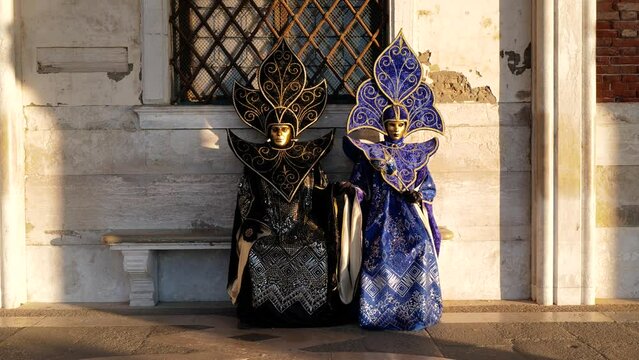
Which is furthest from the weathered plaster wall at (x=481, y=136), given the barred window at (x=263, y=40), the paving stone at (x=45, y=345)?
the paving stone at (x=45, y=345)

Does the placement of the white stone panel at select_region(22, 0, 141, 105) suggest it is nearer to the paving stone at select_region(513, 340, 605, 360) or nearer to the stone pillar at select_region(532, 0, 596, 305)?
the stone pillar at select_region(532, 0, 596, 305)

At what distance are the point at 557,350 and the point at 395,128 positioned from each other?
1.98m

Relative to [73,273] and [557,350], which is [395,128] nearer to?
[557,350]

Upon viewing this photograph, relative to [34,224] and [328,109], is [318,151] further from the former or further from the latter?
[34,224]

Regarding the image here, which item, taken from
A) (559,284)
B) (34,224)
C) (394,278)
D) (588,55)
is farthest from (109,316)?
(588,55)

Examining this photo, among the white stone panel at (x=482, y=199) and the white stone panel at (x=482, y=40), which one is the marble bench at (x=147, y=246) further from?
the white stone panel at (x=482, y=40)

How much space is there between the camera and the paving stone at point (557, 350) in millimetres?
6028

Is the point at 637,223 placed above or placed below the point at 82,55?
below

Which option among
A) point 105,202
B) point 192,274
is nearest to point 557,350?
point 192,274

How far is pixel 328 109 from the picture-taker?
7516 millimetres

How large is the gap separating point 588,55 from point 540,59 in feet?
1.26

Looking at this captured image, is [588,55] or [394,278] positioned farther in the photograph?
[588,55]

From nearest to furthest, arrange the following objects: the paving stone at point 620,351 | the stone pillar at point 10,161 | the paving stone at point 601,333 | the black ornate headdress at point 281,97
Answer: the paving stone at point 620,351 → the paving stone at point 601,333 → the black ornate headdress at point 281,97 → the stone pillar at point 10,161

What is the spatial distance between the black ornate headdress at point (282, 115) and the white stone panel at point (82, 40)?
1004mm
